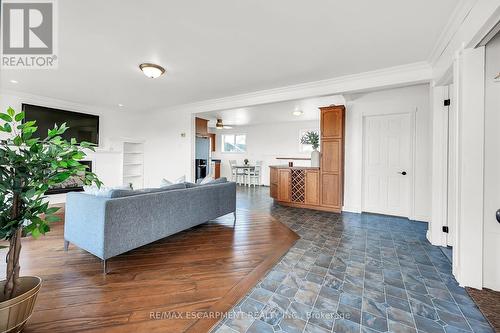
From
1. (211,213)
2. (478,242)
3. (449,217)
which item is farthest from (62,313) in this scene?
(449,217)

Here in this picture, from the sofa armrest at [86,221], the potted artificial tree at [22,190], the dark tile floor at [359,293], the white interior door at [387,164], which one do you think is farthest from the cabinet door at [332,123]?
the potted artificial tree at [22,190]

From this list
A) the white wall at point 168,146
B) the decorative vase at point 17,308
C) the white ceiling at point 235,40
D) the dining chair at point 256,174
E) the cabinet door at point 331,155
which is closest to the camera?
the decorative vase at point 17,308

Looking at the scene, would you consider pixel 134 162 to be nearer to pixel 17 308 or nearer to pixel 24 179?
pixel 24 179

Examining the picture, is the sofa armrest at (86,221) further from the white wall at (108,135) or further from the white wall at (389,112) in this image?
the white wall at (389,112)

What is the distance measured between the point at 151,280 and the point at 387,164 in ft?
14.9

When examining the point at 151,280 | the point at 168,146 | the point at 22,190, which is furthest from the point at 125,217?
the point at 168,146

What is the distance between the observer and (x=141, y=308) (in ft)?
5.37

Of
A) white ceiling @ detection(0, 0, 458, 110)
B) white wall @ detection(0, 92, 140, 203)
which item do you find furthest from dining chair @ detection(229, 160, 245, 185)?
white ceiling @ detection(0, 0, 458, 110)

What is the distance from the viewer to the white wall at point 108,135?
17.9 ft

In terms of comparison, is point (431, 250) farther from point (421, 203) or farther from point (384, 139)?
point (384, 139)

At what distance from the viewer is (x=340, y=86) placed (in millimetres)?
3773

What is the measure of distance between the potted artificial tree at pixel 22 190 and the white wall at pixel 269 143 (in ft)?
24.3

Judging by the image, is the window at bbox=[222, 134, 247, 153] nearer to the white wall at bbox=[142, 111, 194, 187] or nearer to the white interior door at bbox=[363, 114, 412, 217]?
the white wall at bbox=[142, 111, 194, 187]

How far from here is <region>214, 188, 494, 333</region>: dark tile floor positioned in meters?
1.50
